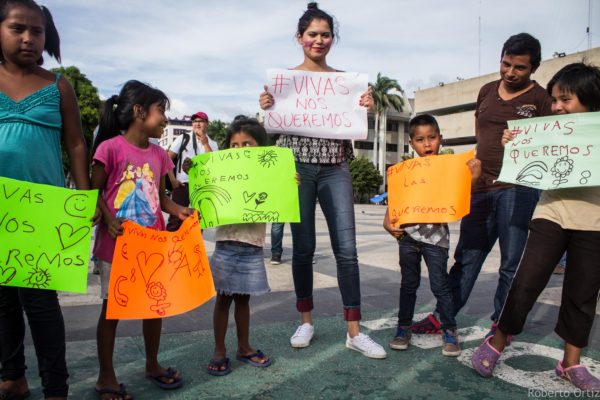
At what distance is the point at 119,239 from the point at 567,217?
2.27 m

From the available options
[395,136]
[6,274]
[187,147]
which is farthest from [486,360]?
[395,136]

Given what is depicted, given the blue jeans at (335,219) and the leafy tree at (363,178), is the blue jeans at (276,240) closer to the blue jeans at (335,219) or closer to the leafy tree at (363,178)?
the blue jeans at (335,219)

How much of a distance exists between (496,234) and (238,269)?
176cm

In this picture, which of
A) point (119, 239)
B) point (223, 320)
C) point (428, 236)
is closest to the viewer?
point (119, 239)

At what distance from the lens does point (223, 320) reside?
274 cm

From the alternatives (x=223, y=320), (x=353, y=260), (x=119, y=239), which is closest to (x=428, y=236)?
(x=353, y=260)

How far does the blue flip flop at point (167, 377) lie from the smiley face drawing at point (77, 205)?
906 mm

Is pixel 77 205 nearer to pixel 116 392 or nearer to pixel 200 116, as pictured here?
pixel 116 392

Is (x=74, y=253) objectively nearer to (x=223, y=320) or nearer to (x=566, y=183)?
(x=223, y=320)

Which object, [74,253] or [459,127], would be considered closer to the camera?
[74,253]

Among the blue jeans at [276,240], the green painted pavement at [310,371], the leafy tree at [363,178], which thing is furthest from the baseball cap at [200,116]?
the leafy tree at [363,178]

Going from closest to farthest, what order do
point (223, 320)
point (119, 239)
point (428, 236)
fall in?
1. point (119, 239)
2. point (223, 320)
3. point (428, 236)

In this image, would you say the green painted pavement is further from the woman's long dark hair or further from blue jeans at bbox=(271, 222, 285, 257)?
blue jeans at bbox=(271, 222, 285, 257)

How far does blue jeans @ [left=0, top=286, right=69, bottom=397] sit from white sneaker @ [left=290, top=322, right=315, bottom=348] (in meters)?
1.35
